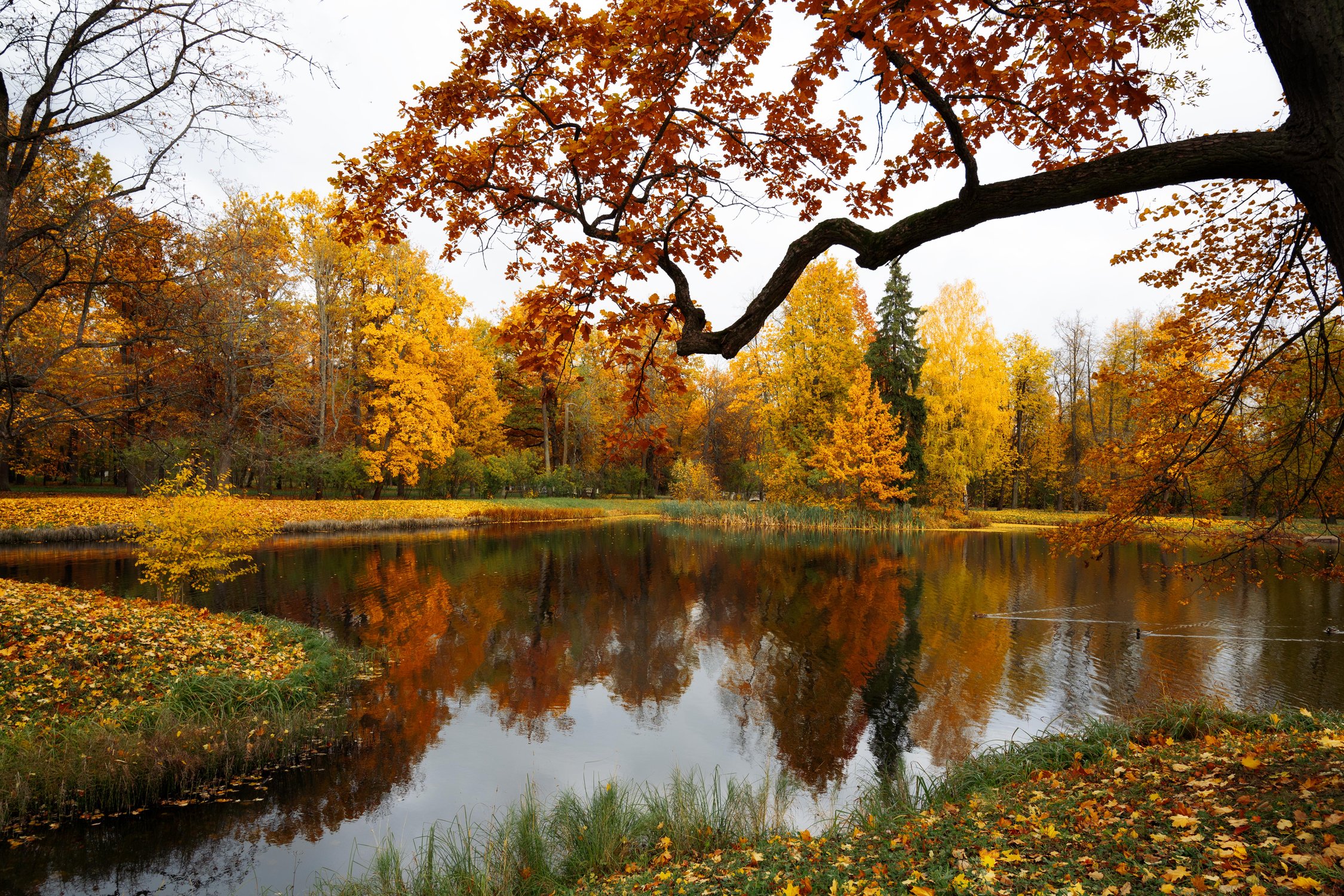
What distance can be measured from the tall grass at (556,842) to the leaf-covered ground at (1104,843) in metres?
0.29

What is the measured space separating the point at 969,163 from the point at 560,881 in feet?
16.2

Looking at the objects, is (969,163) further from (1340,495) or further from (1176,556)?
(1176,556)

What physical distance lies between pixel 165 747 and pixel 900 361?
91.7ft

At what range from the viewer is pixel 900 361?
93.1 feet

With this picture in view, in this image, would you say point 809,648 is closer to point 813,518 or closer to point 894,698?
point 894,698

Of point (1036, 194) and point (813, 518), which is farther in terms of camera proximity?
point (813, 518)

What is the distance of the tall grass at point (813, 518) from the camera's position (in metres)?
25.2

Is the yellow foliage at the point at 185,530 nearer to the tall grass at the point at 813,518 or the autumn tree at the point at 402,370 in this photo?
the autumn tree at the point at 402,370

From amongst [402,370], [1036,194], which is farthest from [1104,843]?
[402,370]

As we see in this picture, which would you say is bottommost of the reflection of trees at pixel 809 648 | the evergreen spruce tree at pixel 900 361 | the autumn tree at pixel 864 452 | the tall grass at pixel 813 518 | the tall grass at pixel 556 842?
the reflection of trees at pixel 809 648

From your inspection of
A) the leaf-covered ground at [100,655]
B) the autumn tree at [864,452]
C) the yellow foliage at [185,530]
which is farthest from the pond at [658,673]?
the autumn tree at [864,452]

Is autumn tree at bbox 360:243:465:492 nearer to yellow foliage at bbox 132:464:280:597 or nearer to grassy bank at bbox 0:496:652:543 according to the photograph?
grassy bank at bbox 0:496:652:543

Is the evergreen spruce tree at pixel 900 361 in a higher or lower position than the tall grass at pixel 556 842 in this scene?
higher

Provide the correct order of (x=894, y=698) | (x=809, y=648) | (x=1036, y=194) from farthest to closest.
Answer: (x=809, y=648) < (x=894, y=698) < (x=1036, y=194)
